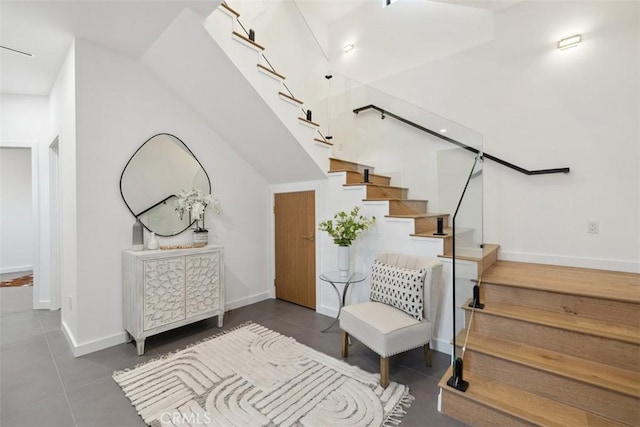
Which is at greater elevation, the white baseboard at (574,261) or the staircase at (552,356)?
the white baseboard at (574,261)

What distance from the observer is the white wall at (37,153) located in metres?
3.64

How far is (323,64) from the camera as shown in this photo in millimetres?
4074

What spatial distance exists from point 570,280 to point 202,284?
3493 millimetres

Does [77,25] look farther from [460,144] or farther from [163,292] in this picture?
[460,144]

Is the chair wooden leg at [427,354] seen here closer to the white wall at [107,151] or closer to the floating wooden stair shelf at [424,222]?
the floating wooden stair shelf at [424,222]

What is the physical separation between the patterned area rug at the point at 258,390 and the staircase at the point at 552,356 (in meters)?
0.53

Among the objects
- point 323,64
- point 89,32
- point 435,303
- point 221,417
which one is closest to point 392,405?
point 435,303

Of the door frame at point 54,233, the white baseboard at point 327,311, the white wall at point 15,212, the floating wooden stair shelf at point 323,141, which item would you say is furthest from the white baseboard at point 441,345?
the white wall at point 15,212

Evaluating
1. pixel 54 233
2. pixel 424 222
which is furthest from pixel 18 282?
pixel 424 222

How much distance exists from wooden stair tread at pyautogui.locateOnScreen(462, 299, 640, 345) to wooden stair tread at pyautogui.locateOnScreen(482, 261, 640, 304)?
0.57 feet

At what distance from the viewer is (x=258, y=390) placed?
1999 millimetres

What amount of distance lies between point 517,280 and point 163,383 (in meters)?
2.98

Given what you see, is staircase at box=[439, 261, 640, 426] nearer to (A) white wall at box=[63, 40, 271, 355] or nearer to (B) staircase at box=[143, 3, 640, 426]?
(B) staircase at box=[143, 3, 640, 426]

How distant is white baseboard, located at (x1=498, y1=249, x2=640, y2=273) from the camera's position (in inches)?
103
